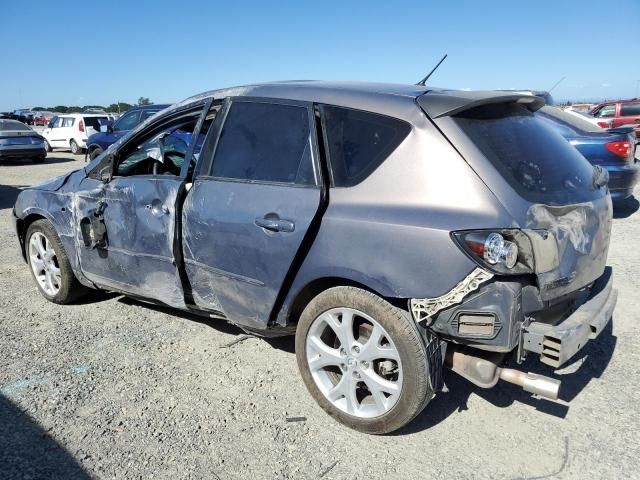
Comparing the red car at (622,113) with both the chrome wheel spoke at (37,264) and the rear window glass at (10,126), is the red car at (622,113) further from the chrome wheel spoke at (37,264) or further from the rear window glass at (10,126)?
the rear window glass at (10,126)

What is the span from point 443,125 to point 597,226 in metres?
1.07

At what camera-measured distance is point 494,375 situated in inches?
103

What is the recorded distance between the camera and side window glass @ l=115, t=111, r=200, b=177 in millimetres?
4035

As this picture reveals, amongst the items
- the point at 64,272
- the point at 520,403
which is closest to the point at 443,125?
the point at 520,403

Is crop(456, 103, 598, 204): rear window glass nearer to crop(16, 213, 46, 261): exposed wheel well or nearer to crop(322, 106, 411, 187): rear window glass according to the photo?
crop(322, 106, 411, 187): rear window glass

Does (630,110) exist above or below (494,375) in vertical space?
above

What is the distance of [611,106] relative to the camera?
19.2m

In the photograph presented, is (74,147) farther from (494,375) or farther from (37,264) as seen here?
(494,375)

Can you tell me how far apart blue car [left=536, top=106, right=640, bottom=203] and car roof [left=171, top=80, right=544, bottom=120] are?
181 inches

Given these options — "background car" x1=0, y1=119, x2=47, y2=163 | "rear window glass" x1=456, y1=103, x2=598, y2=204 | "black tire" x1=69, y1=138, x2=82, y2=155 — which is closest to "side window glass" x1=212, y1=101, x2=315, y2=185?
"rear window glass" x1=456, y1=103, x2=598, y2=204

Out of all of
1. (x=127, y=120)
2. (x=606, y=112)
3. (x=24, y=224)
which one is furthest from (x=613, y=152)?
(x=606, y=112)

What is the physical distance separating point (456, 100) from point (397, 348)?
1.28 metres

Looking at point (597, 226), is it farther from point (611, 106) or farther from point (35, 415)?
point (611, 106)

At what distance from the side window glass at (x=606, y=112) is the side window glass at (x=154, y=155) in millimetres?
18851
